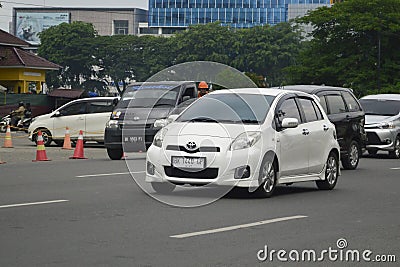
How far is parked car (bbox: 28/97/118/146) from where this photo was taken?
29391 millimetres

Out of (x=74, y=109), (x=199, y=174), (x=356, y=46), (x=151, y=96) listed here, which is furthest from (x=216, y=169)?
(x=356, y=46)

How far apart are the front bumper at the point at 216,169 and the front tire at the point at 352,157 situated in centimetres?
766

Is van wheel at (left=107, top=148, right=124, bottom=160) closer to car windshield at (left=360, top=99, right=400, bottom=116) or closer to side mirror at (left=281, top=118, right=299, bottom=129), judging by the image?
car windshield at (left=360, top=99, right=400, bottom=116)

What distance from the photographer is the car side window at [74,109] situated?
98.8 feet

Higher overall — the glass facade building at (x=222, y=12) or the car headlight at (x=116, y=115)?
the glass facade building at (x=222, y=12)

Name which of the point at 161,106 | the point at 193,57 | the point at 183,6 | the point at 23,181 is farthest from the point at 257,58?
the point at 23,181

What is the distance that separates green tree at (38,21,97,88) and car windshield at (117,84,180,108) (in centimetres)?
8300

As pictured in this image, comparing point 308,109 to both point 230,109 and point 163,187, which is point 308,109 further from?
point 163,187

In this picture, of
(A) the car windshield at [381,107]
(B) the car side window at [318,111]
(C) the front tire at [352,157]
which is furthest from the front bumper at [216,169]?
(A) the car windshield at [381,107]

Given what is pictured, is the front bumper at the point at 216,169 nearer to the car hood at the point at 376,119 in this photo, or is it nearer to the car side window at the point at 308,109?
the car side window at the point at 308,109

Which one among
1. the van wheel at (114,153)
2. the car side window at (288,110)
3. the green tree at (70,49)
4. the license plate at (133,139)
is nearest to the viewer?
the car side window at (288,110)

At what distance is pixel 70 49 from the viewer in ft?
351

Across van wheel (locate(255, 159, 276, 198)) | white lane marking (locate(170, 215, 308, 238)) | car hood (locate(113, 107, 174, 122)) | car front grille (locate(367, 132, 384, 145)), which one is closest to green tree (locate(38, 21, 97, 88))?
car front grille (locate(367, 132, 384, 145))

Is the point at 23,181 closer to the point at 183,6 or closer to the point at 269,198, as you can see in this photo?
the point at 269,198
